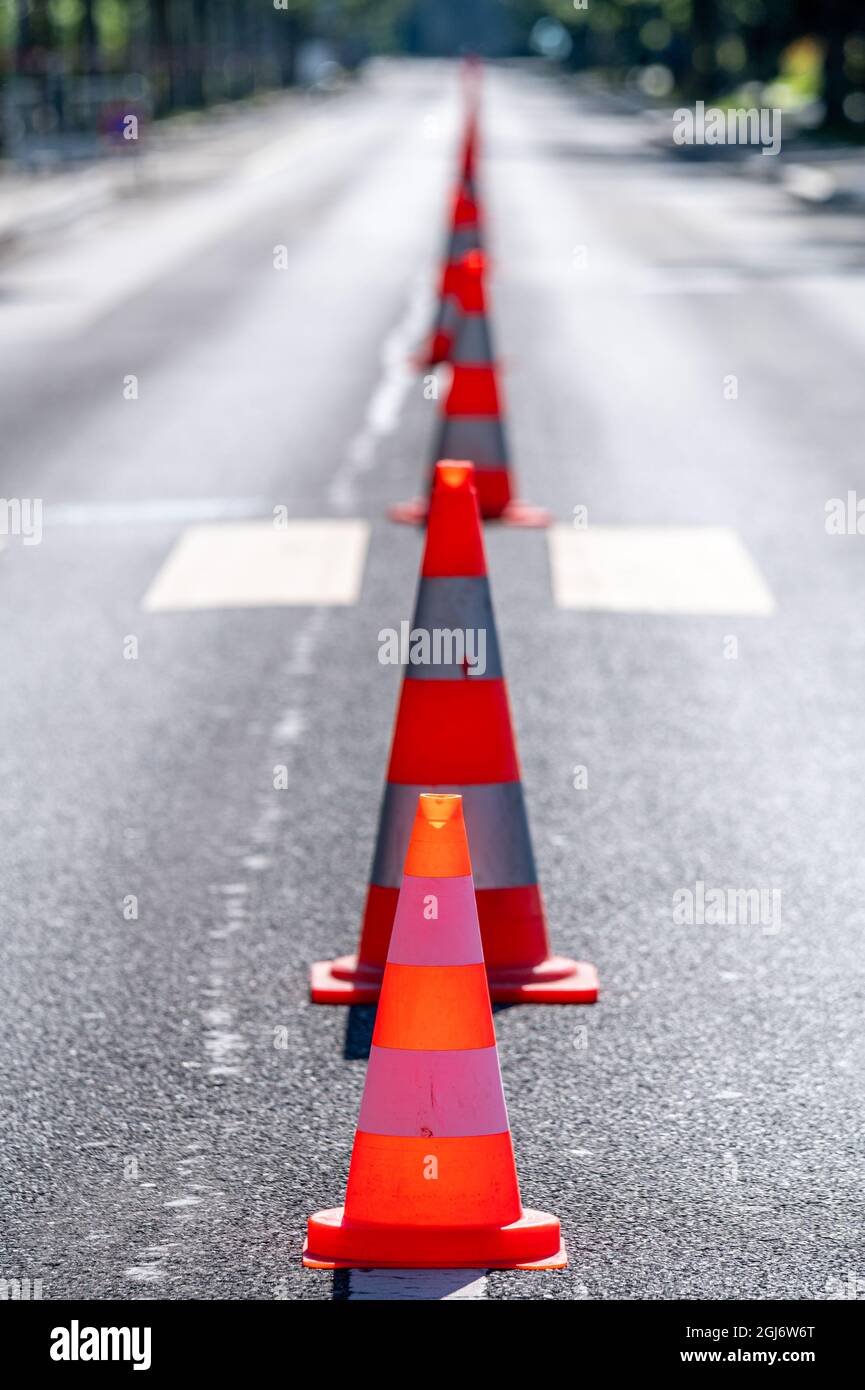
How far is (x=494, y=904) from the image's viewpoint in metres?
5.14

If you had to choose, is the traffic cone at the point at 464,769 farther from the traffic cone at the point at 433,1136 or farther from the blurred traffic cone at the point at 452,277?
the blurred traffic cone at the point at 452,277

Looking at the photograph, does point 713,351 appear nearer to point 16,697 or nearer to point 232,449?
point 232,449

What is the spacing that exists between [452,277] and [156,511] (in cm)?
595

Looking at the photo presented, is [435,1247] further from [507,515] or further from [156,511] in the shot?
[156,511]

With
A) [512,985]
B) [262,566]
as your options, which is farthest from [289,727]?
[262,566]

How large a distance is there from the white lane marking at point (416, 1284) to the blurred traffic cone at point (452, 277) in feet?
41.3

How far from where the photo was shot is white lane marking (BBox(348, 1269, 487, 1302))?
3.75 m

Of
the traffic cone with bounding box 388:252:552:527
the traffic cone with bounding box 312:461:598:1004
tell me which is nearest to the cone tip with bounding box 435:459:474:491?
the traffic cone with bounding box 312:461:598:1004

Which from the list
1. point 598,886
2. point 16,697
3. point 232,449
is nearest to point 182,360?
point 232,449

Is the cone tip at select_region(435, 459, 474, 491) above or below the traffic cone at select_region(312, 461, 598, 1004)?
above

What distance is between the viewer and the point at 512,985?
510 centimetres

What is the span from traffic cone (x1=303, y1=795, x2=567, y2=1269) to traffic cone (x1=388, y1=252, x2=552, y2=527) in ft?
22.0

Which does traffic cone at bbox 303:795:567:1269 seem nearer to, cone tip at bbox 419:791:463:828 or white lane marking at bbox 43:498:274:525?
cone tip at bbox 419:791:463:828
